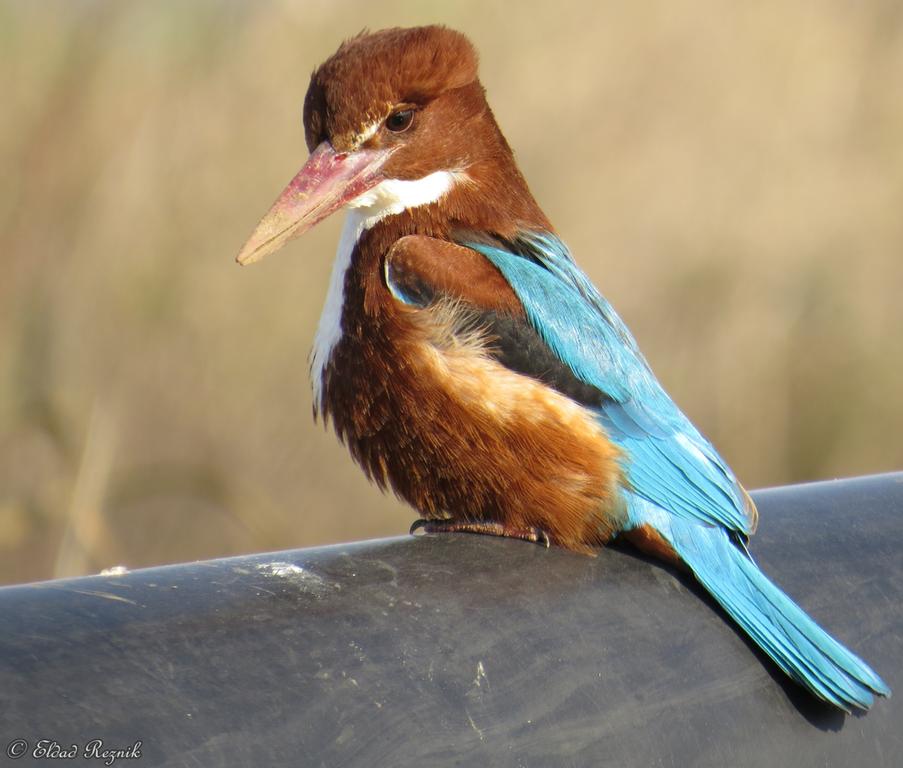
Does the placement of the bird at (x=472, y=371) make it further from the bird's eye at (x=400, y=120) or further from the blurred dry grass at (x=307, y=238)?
the blurred dry grass at (x=307, y=238)

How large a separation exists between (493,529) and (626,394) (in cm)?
32

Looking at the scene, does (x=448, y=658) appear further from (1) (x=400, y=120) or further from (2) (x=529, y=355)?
(1) (x=400, y=120)

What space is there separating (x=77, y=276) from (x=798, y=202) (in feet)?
7.76

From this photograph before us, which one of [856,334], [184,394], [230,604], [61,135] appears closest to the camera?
[230,604]

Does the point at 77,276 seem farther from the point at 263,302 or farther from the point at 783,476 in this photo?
the point at 783,476

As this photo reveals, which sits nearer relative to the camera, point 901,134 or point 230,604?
point 230,604

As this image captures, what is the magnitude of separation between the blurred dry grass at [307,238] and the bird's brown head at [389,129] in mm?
1565

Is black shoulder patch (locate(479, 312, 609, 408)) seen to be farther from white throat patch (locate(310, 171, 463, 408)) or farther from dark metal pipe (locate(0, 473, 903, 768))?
dark metal pipe (locate(0, 473, 903, 768))

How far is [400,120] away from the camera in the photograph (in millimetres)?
2734

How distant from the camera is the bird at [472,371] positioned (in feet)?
7.75

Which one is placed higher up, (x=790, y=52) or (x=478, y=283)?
(x=790, y=52)

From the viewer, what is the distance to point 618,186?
15.9 ft

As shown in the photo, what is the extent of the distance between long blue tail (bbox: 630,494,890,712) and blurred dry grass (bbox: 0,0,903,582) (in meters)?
2.38

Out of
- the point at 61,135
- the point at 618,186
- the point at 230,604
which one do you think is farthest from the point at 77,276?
the point at 230,604
